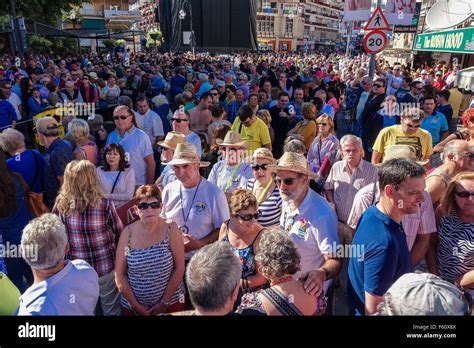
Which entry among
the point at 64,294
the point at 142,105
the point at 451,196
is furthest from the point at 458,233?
the point at 142,105

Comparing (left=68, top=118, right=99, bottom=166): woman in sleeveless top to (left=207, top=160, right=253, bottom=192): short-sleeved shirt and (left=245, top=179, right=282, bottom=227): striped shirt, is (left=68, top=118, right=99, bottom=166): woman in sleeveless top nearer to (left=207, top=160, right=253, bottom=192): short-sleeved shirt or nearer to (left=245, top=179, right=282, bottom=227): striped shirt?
(left=207, top=160, right=253, bottom=192): short-sleeved shirt

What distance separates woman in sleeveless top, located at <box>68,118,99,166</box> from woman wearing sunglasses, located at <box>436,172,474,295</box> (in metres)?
3.40

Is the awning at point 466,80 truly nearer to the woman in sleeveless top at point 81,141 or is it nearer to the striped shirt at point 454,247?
the striped shirt at point 454,247

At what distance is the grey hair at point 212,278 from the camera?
1695 mm

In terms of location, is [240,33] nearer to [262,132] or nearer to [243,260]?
[262,132]

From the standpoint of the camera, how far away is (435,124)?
5.79 metres

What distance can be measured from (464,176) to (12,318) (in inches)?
113

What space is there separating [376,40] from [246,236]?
17.4 ft

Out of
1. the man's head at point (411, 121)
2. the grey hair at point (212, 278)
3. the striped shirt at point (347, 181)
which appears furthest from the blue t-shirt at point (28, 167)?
the man's head at point (411, 121)

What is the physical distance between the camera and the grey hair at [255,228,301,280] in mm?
1950

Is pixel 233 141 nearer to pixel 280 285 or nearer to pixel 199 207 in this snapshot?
pixel 199 207

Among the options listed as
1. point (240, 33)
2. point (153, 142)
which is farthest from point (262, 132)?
point (240, 33)

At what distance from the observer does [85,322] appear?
5.47 feet

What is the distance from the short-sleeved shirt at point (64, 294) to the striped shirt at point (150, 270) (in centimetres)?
40
